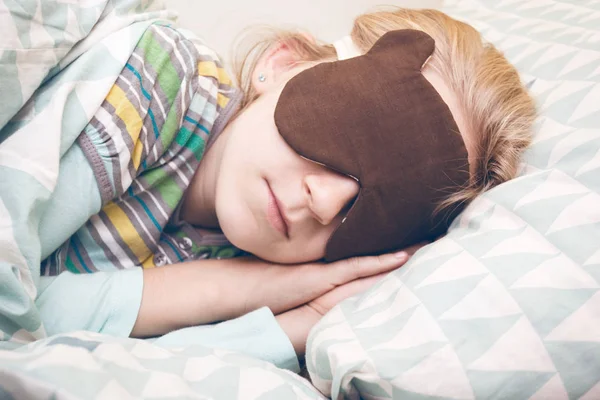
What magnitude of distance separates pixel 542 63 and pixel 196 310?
0.61 m

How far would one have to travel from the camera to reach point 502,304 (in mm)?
474

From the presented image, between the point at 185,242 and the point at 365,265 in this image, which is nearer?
the point at 365,265

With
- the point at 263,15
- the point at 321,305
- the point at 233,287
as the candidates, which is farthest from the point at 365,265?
the point at 263,15

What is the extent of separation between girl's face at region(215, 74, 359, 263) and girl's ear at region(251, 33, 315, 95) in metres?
0.06

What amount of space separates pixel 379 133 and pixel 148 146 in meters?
0.30

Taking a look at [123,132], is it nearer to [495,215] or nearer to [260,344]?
[260,344]

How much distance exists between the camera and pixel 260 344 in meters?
0.62

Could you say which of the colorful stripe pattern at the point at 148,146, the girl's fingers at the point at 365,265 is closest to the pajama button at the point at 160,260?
the colorful stripe pattern at the point at 148,146

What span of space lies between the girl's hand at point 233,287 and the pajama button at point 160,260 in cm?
5

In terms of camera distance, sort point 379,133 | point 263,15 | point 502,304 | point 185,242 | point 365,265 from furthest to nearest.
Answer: point 263,15
point 185,242
point 365,265
point 379,133
point 502,304

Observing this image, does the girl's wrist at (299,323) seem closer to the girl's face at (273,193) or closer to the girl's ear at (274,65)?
the girl's face at (273,193)

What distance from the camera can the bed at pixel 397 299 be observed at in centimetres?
44

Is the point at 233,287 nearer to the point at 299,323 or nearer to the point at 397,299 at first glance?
the point at 299,323

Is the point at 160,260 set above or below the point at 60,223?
below
